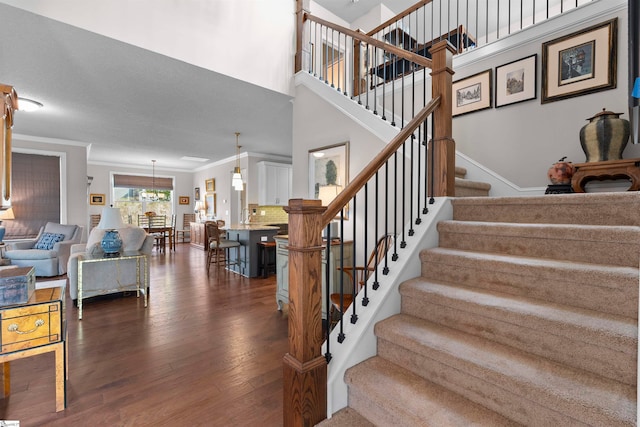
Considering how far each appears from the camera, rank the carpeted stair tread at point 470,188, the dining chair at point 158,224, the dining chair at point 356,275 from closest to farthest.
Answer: the dining chair at point 356,275, the carpeted stair tread at point 470,188, the dining chair at point 158,224

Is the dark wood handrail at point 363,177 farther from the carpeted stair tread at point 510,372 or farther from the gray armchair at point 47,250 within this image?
the gray armchair at point 47,250

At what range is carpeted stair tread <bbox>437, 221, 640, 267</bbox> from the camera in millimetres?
1402

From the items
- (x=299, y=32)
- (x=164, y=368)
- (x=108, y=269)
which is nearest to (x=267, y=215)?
(x=108, y=269)

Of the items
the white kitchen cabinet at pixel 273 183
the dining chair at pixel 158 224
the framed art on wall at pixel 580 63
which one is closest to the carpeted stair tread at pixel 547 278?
the framed art on wall at pixel 580 63

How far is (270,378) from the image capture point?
206 centimetres

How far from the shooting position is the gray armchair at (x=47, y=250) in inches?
197

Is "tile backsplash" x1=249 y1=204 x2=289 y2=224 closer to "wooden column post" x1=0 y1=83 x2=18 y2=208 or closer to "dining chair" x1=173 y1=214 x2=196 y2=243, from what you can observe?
"dining chair" x1=173 y1=214 x2=196 y2=243

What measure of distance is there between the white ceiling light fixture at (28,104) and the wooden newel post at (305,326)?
502 cm

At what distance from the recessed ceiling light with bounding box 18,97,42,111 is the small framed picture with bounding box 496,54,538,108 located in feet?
19.9

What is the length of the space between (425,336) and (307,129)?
125 inches

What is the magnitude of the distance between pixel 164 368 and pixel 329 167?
264 centimetres

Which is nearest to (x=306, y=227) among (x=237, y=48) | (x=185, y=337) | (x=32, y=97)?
(x=185, y=337)

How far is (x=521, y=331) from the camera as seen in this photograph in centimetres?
132

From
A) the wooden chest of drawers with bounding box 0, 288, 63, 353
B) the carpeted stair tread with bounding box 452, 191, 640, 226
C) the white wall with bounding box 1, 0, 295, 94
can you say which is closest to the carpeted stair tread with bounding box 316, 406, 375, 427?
the carpeted stair tread with bounding box 452, 191, 640, 226
